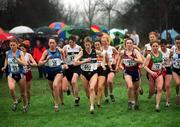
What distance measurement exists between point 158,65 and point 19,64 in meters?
3.73

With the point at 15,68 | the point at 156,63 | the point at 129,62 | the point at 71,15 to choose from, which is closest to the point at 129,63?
the point at 129,62

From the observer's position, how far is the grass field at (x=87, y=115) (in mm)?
10258

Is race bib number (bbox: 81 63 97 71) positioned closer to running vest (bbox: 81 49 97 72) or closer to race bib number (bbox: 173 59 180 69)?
running vest (bbox: 81 49 97 72)

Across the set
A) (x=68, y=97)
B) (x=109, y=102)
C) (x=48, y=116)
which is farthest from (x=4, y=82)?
(x=48, y=116)

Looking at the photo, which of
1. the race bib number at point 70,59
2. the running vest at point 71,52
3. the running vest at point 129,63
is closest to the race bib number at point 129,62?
the running vest at point 129,63

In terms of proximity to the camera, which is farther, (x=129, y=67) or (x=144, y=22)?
(x=144, y=22)

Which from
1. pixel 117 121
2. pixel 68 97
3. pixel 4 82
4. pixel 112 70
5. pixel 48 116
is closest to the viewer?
pixel 117 121

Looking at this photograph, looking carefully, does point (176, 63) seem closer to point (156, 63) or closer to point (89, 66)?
point (156, 63)

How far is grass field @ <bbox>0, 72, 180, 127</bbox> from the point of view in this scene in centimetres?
1026

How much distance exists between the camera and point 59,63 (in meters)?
12.2

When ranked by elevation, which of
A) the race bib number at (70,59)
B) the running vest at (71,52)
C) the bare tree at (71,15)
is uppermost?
the bare tree at (71,15)

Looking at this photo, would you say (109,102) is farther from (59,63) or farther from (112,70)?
(59,63)

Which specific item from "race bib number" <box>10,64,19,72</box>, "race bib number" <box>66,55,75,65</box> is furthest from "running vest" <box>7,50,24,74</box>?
"race bib number" <box>66,55,75,65</box>

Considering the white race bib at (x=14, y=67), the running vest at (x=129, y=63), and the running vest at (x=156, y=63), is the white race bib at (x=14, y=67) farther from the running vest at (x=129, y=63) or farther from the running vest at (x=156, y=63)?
the running vest at (x=156, y=63)
